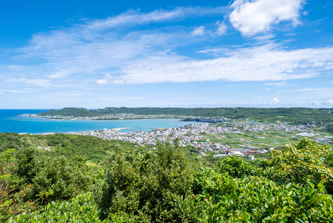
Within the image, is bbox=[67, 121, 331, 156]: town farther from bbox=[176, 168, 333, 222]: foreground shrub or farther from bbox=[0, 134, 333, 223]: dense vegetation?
bbox=[176, 168, 333, 222]: foreground shrub

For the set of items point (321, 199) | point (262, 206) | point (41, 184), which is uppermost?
point (321, 199)

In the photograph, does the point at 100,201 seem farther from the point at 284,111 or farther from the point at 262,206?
the point at 284,111

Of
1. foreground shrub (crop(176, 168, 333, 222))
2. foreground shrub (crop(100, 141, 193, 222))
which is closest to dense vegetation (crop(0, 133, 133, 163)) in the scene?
foreground shrub (crop(100, 141, 193, 222))

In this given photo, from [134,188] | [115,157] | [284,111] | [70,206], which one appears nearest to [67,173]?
[70,206]

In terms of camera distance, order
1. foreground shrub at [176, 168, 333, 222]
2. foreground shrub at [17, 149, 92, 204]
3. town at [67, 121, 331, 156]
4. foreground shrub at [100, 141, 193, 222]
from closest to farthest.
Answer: foreground shrub at [176, 168, 333, 222]
foreground shrub at [100, 141, 193, 222]
foreground shrub at [17, 149, 92, 204]
town at [67, 121, 331, 156]

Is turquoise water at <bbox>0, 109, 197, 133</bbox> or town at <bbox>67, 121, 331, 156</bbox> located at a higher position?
turquoise water at <bbox>0, 109, 197, 133</bbox>

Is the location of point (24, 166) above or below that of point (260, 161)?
below

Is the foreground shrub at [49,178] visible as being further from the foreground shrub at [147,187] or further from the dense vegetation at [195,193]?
the foreground shrub at [147,187]

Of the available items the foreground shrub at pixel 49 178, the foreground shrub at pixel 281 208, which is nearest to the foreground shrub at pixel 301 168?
the foreground shrub at pixel 281 208
